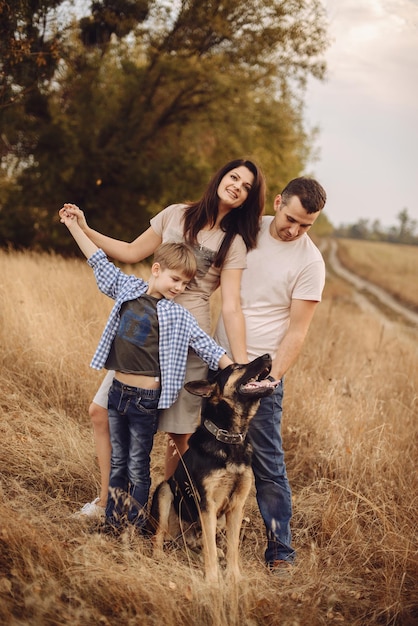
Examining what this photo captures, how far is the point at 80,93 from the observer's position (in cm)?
1234

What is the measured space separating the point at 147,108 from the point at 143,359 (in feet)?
37.5

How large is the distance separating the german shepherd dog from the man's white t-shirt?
1.13 feet

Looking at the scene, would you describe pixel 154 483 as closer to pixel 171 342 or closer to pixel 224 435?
pixel 224 435

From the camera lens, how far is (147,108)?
13.4m

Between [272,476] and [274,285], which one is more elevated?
[274,285]

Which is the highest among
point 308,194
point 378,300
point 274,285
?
point 308,194

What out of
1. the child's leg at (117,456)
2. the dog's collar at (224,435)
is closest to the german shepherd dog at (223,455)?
the dog's collar at (224,435)

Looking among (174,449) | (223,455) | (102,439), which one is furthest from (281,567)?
(102,439)

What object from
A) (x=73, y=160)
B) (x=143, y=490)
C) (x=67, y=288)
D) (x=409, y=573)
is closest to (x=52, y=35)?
(x=67, y=288)

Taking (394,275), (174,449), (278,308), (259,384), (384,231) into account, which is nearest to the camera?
(259,384)

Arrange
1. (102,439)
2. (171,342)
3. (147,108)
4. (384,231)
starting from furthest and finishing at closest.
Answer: (384,231)
(147,108)
(102,439)
(171,342)

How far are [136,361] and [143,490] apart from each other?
2.62 ft

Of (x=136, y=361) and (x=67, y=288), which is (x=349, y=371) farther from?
(x=136, y=361)

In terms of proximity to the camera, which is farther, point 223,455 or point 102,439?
point 102,439
